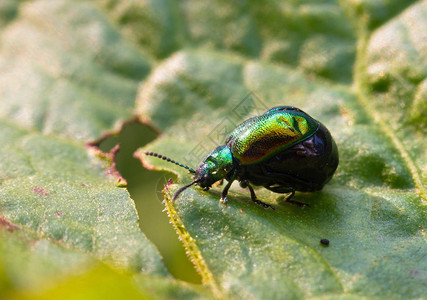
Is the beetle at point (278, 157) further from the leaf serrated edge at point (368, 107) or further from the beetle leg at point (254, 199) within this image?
the leaf serrated edge at point (368, 107)

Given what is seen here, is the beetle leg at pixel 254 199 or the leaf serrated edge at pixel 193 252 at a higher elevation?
the beetle leg at pixel 254 199

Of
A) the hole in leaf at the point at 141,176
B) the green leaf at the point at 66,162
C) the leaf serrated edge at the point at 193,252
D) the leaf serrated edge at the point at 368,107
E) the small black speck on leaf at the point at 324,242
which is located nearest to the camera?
the green leaf at the point at 66,162

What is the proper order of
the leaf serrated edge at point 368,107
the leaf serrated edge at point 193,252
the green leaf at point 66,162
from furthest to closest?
the leaf serrated edge at point 368,107 < the leaf serrated edge at point 193,252 < the green leaf at point 66,162

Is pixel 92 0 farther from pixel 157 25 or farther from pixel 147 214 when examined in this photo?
pixel 147 214

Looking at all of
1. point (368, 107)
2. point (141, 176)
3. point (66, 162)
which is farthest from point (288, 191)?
point (66, 162)

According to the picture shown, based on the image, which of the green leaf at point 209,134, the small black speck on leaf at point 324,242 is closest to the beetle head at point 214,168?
the green leaf at point 209,134

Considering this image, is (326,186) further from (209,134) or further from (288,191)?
(209,134)

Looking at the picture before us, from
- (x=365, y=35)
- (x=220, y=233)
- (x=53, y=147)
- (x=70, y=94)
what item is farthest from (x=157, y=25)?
(x=220, y=233)

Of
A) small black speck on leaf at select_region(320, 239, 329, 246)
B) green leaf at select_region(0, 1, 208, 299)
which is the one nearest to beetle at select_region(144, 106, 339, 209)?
small black speck on leaf at select_region(320, 239, 329, 246)
